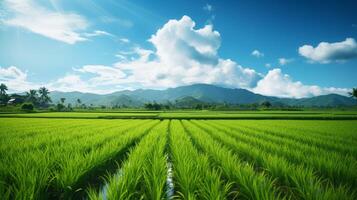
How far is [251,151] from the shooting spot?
602 centimetres

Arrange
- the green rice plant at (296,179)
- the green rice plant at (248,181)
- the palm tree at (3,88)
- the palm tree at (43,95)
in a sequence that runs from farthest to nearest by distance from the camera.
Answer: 1. the palm tree at (43,95)
2. the palm tree at (3,88)
3. the green rice plant at (248,181)
4. the green rice plant at (296,179)

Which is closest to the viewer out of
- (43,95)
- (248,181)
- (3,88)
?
(248,181)

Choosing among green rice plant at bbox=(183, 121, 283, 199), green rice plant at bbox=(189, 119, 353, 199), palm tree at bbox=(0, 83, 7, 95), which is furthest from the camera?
palm tree at bbox=(0, 83, 7, 95)

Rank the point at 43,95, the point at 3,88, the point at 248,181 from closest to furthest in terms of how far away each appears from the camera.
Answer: the point at 248,181
the point at 3,88
the point at 43,95

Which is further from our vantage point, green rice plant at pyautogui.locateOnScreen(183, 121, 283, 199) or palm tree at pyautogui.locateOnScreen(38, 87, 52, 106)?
palm tree at pyautogui.locateOnScreen(38, 87, 52, 106)

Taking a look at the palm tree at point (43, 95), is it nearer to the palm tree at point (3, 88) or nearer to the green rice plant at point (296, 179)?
the palm tree at point (3, 88)

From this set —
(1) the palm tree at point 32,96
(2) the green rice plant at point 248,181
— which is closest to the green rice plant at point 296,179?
(2) the green rice plant at point 248,181

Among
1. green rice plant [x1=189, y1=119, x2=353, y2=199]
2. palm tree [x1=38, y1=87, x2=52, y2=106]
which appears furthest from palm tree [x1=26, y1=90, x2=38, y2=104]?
green rice plant [x1=189, y1=119, x2=353, y2=199]

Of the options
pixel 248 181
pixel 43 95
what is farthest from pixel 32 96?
pixel 248 181

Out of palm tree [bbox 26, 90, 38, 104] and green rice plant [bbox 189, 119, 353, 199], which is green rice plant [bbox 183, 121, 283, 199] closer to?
green rice plant [bbox 189, 119, 353, 199]

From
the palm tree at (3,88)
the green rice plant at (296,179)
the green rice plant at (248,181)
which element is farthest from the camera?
the palm tree at (3,88)

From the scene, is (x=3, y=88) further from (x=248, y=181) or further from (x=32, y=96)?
(x=248, y=181)

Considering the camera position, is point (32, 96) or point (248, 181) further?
point (32, 96)

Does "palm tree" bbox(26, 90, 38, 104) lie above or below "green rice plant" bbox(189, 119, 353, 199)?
above
